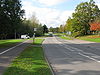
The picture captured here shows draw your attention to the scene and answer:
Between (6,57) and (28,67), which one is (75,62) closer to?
(28,67)

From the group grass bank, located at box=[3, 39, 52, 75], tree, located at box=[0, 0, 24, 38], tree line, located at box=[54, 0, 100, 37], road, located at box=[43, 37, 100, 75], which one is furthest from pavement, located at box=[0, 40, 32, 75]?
tree line, located at box=[54, 0, 100, 37]

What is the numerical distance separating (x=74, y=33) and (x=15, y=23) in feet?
188

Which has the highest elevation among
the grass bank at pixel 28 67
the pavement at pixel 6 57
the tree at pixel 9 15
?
the tree at pixel 9 15

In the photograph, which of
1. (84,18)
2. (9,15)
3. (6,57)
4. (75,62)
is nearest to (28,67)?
(75,62)

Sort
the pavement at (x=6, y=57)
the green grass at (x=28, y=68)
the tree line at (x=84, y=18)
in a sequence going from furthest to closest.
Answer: the tree line at (x=84, y=18), the pavement at (x=6, y=57), the green grass at (x=28, y=68)

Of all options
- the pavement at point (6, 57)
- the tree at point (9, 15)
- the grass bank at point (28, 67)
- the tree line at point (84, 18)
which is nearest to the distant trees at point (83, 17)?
the tree line at point (84, 18)

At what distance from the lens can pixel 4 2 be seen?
29.6 metres

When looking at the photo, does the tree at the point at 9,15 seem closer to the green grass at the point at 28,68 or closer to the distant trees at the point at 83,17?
the green grass at the point at 28,68

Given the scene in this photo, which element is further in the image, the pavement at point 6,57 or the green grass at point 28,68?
the pavement at point 6,57

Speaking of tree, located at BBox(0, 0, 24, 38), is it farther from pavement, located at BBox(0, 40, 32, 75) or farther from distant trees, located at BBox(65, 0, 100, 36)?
distant trees, located at BBox(65, 0, 100, 36)

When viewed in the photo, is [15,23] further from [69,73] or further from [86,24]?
[86,24]

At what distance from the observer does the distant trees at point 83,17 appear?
8338 centimetres

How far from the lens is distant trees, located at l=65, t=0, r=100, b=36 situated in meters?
83.4

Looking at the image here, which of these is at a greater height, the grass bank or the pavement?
the grass bank
